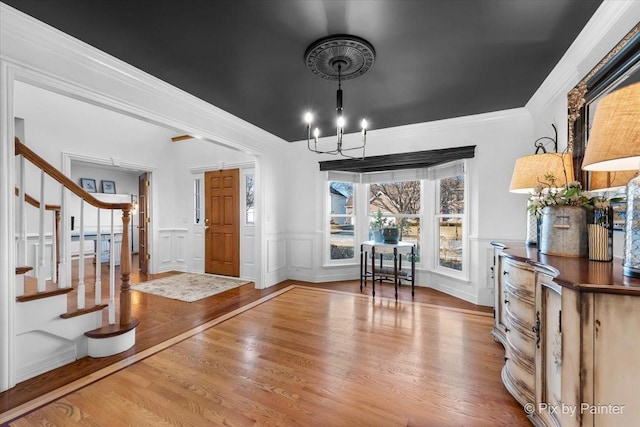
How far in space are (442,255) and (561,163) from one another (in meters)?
2.48

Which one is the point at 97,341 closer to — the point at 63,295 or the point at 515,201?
the point at 63,295

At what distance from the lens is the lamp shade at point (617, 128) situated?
90 cm

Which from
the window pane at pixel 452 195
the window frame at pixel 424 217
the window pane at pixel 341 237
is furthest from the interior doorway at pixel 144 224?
the window pane at pixel 452 195

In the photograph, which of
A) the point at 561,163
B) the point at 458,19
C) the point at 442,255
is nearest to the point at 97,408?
the point at 458,19

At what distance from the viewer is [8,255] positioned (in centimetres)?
178

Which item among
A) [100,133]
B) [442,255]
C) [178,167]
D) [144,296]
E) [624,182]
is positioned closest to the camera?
[624,182]

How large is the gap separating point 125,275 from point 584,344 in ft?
10.4

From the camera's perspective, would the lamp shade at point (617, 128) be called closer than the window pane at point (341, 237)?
Yes

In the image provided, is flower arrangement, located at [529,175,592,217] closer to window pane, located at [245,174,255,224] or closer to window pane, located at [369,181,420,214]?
window pane, located at [369,181,420,214]

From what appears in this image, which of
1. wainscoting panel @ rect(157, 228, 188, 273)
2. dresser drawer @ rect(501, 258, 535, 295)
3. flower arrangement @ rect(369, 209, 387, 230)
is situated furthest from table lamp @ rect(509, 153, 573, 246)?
wainscoting panel @ rect(157, 228, 188, 273)

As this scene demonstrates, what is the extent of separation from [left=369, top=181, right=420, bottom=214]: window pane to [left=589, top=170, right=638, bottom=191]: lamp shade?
9.08 feet

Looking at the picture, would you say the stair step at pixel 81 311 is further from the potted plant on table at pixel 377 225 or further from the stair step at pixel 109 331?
the potted plant on table at pixel 377 225

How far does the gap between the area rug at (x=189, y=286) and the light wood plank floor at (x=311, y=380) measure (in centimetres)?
129

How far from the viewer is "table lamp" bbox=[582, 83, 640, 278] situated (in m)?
0.90
